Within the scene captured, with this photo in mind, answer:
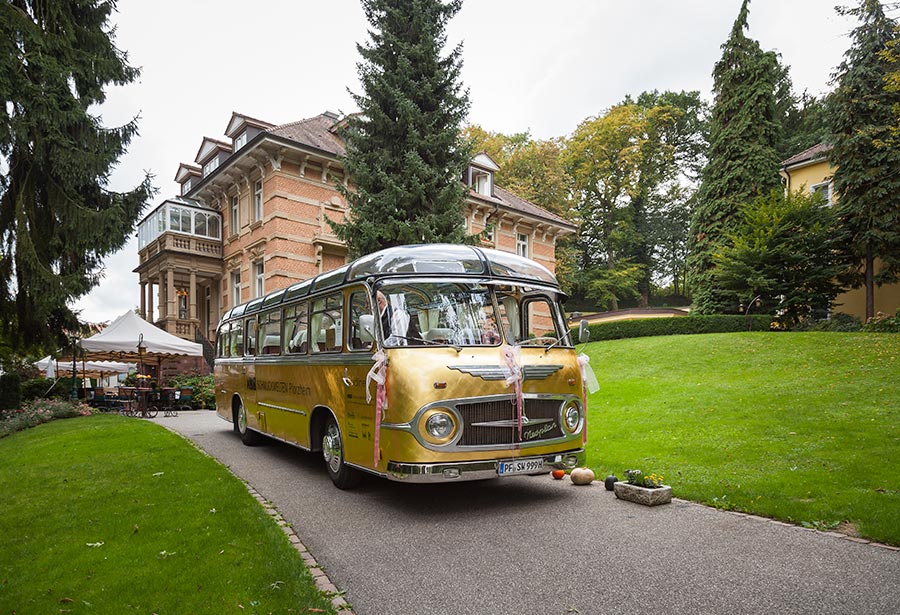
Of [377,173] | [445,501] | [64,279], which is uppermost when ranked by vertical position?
[377,173]

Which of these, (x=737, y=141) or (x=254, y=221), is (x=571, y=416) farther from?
(x=737, y=141)

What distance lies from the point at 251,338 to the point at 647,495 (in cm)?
804

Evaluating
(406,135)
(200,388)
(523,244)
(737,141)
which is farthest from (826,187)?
(200,388)

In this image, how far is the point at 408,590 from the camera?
158 inches

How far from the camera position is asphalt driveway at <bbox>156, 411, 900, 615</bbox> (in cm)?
377

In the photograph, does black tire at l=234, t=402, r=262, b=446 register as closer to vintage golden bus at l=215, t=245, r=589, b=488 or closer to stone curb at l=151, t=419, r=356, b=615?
vintage golden bus at l=215, t=245, r=589, b=488

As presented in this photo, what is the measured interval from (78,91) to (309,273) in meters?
10.4

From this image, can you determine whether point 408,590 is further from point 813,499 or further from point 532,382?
point 813,499

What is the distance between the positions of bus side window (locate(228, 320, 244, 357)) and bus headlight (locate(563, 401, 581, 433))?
299 inches

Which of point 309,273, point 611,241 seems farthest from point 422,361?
point 611,241

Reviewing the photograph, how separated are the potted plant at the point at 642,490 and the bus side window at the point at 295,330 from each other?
4885mm

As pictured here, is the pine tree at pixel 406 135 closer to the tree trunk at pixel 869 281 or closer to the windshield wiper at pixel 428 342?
the windshield wiper at pixel 428 342

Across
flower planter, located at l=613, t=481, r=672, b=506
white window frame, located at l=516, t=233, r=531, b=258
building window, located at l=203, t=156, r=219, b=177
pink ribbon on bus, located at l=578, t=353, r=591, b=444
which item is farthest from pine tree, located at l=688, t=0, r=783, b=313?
building window, located at l=203, t=156, r=219, b=177

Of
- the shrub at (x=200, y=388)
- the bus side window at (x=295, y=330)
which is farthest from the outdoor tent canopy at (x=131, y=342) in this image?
the bus side window at (x=295, y=330)
